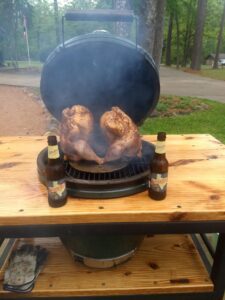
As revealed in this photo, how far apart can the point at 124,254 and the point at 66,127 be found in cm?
98

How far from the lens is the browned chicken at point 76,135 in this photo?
5.64 feet

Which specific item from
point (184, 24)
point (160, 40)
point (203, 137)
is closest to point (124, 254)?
point (203, 137)

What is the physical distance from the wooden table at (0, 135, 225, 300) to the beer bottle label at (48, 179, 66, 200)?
69 mm

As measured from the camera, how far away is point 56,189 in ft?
4.79

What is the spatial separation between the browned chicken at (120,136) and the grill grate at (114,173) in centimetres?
8

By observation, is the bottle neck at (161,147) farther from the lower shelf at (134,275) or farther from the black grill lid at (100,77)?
the lower shelf at (134,275)

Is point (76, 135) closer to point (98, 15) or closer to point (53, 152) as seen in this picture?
point (53, 152)

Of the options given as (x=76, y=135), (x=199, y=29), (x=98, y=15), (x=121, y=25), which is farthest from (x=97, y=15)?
(x=199, y=29)

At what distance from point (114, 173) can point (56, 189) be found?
39 cm

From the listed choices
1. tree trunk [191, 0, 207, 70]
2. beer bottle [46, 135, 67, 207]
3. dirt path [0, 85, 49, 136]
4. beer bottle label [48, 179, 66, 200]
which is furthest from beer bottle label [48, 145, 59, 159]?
tree trunk [191, 0, 207, 70]

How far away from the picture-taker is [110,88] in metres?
2.17

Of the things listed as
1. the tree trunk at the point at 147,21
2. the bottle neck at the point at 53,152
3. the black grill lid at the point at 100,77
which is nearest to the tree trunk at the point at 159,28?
the tree trunk at the point at 147,21

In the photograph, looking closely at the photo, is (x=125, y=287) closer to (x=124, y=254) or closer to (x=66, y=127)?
(x=124, y=254)

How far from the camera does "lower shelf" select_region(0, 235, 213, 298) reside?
1.85 meters
